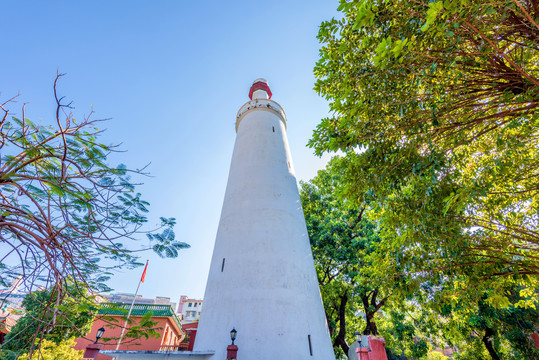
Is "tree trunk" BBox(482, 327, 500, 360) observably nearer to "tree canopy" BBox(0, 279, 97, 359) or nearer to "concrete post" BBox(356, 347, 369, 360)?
"concrete post" BBox(356, 347, 369, 360)

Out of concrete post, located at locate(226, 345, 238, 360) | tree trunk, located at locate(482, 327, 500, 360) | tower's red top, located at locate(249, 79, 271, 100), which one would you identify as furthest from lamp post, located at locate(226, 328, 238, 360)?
tree trunk, located at locate(482, 327, 500, 360)

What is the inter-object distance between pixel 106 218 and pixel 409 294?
6.44 meters

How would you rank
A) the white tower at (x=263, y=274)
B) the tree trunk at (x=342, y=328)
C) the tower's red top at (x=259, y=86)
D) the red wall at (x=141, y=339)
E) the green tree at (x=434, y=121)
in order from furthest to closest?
the tower's red top at (x=259, y=86) → the red wall at (x=141, y=339) → the tree trunk at (x=342, y=328) → the white tower at (x=263, y=274) → the green tree at (x=434, y=121)

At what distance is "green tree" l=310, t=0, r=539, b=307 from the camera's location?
364 cm

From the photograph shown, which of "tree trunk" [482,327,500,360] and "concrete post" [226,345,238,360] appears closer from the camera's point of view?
"concrete post" [226,345,238,360]

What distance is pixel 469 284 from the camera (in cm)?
532

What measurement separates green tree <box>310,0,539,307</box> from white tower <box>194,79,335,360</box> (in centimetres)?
282

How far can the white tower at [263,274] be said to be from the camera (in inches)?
254

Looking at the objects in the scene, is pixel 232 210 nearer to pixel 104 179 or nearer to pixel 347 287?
pixel 104 179

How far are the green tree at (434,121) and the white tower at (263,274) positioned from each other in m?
2.82

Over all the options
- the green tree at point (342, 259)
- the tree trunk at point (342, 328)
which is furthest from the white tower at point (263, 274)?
the tree trunk at point (342, 328)

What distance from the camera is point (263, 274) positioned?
7.31 m

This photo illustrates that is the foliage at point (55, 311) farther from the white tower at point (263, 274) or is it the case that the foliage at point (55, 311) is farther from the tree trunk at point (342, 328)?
the tree trunk at point (342, 328)

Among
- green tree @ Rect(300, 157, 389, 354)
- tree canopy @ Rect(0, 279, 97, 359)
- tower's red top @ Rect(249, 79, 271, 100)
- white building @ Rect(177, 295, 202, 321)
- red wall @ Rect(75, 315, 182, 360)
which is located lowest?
tree canopy @ Rect(0, 279, 97, 359)
